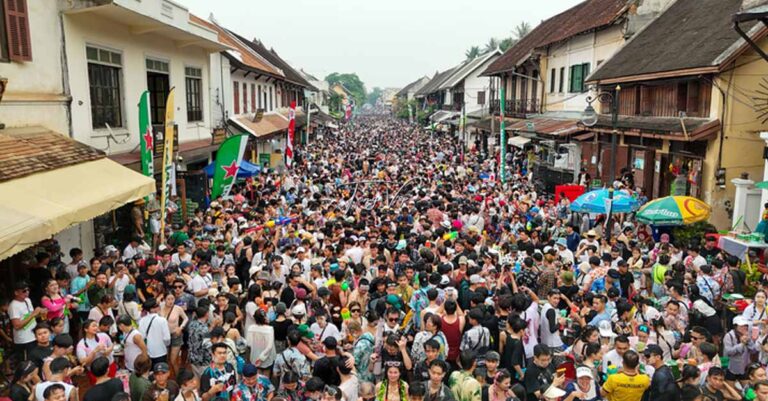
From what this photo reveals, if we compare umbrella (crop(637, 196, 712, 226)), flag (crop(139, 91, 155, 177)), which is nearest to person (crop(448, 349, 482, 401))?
umbrella (crop(637, 196, 712, 226))

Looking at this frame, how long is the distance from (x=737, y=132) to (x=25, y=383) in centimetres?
1533

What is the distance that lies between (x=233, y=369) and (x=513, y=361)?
2.95 metres

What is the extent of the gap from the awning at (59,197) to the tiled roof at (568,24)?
18154 millimetres

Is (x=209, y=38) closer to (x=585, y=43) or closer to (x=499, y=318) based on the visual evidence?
(x=499, y=318)

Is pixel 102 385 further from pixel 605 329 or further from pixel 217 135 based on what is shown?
pixel 217 135

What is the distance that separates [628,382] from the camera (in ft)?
18.9

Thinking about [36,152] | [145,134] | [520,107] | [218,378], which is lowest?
[218,378]

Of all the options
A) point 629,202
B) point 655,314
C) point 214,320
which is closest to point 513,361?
point 655,314

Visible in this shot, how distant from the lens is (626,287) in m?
9.22

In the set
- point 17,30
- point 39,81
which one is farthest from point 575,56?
point 17,30

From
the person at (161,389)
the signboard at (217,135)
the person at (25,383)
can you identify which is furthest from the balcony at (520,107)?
the person at (25,383)

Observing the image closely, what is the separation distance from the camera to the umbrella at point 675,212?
12.2 m

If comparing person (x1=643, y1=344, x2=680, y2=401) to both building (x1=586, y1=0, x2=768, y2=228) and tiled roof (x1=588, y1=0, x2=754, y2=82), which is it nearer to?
building (x1=586, y1=0, x2=768, y2=228)

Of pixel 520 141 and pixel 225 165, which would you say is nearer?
pixel 225 165
